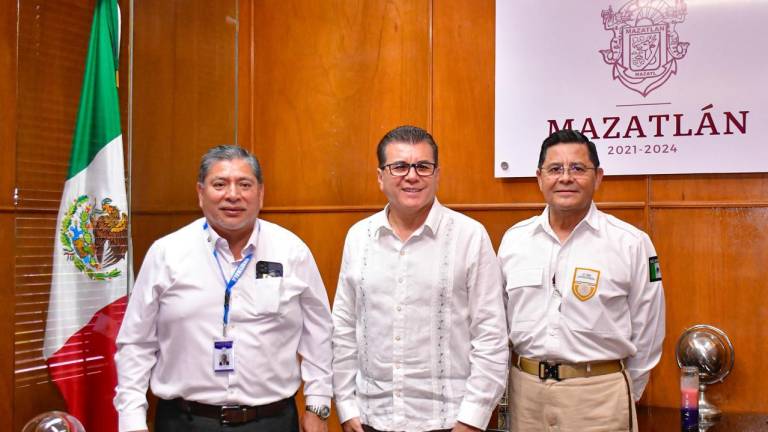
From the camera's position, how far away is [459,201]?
346 centimetres

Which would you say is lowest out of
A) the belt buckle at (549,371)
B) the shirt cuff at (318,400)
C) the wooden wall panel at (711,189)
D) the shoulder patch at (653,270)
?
the shirt cuff at (318,400)

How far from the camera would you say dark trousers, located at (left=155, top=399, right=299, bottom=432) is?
2.10 m

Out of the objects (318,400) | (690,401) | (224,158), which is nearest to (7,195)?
(224,158)

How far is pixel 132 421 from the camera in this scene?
2100 millimetres

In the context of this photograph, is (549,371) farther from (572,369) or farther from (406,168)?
(406,168)

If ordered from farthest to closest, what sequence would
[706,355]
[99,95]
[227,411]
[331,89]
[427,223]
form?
[331,89], [99,95], [706,355], [427,223], [227,411]

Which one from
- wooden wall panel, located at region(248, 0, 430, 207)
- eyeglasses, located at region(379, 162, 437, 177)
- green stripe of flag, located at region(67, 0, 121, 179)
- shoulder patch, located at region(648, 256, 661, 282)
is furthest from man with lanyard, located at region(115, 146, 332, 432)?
wooden wall panel, located at region(248, 0, 430, 207)

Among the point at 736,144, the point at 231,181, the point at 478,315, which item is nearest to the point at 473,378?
the point at 478,315

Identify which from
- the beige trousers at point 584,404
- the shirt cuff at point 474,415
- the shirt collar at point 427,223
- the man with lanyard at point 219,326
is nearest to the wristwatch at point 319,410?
the man with lanyard at point 219,326

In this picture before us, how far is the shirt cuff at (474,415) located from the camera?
2154mm

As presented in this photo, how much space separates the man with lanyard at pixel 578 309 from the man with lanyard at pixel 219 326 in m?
0.73

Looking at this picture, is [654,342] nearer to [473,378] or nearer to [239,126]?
[473,378]

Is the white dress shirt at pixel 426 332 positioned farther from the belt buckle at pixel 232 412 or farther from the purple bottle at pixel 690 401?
the purple bottle at pixel 690 401

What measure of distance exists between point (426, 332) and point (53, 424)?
3.90 feet
